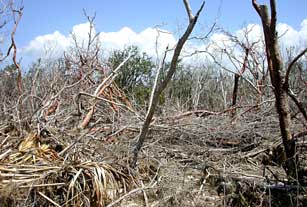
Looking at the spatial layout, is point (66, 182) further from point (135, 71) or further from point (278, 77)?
point (135, 71)

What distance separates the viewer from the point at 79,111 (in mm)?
5398

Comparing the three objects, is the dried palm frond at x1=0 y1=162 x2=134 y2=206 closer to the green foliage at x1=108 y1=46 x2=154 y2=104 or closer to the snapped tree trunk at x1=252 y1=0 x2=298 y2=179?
the snapped tree trunk at x1=252 y1=0 x2=298 y2=179

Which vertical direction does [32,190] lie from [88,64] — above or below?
below

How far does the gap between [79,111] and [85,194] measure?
1.87 meters

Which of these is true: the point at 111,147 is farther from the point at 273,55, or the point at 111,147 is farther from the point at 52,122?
the point at 273,55

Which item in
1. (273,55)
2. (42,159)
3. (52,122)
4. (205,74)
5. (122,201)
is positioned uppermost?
(205,74)

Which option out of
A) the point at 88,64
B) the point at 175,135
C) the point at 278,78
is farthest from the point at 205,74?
the point at 278,78

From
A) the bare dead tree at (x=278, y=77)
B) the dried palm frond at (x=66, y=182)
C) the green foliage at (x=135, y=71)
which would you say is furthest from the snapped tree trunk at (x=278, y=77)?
the green foliage at (x=135, y=71)

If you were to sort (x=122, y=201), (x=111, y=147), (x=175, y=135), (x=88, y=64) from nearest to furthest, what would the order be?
(x=122, y=201) < (x=111, y=147) < (x=175, y=135) < (x=88, y=64)

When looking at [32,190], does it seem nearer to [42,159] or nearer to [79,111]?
[42,159]

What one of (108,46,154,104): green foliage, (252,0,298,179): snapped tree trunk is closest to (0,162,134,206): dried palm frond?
(252,0,298,179): snapped tree trunk

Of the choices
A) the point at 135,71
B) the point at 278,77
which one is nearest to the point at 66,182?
the point at 278,77

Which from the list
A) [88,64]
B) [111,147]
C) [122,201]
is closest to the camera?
[122,201]

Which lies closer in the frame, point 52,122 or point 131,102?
point 52,122
